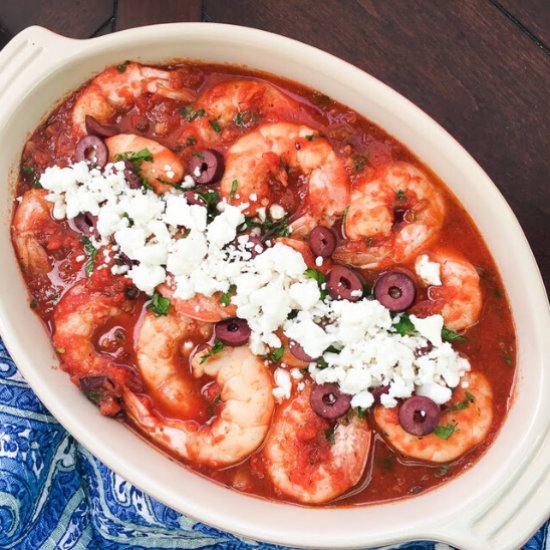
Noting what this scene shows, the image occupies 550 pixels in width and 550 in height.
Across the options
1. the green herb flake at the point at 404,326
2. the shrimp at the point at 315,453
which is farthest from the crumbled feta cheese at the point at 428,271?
the shrimp at the point at 315,453

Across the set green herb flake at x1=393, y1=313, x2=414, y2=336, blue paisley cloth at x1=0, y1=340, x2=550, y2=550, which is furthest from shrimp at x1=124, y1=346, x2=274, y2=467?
green herb flake at x1=393, y1=313, x2=414, y2=336

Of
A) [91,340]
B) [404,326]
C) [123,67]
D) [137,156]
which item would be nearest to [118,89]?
[123,67]

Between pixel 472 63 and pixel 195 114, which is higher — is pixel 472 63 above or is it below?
above

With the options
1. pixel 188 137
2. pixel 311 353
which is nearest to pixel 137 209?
pixel 188 137

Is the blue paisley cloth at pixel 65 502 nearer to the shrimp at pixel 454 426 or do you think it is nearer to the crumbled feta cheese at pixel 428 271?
the shrimp at pixel 454 426

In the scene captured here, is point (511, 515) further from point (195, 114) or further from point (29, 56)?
point (29, 56)

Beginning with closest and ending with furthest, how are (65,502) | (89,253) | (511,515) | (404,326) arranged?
(511,515) → (404,326) → (89,253) → (65,502)

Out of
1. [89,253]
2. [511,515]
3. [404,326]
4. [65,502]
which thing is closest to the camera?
[511,515]
